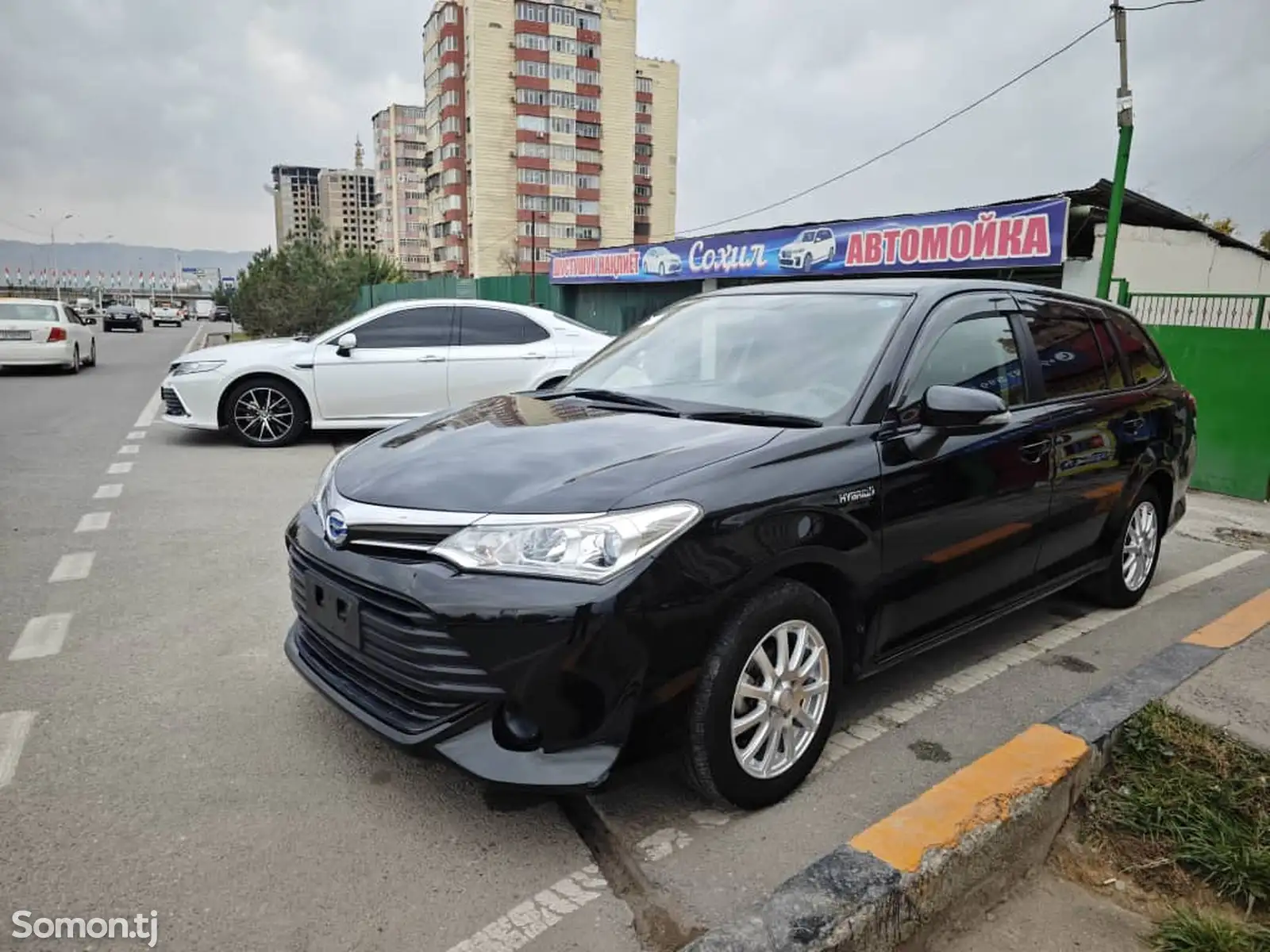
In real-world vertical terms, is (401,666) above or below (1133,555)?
above

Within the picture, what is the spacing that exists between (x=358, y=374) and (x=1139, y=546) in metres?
7.24

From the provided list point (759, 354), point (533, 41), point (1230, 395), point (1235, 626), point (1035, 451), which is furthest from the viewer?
point (533, 41)

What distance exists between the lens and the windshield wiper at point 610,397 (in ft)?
11.0

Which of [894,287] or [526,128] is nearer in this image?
[894,287]

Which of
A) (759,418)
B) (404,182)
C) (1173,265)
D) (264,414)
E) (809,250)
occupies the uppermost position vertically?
(404,182)

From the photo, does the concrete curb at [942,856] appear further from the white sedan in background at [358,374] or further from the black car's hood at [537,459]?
the white sedan in background at [358,374]

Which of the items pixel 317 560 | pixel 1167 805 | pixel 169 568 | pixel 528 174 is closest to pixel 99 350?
pixel 169 568

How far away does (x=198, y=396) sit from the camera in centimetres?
904

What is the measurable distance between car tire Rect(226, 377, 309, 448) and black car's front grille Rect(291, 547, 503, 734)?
695 centimetres

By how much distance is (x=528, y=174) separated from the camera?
77.2 m

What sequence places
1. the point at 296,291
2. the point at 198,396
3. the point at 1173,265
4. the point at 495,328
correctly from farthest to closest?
the point at 296,291
the point at 1173,265
the point at 495,328
the point at 198,396

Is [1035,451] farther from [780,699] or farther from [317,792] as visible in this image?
[317,792]

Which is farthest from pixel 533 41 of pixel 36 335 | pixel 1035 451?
pixel 1035 451

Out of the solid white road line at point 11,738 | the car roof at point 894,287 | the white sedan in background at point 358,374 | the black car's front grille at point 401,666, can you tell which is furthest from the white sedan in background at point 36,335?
the black car's front grille at point 401,666
